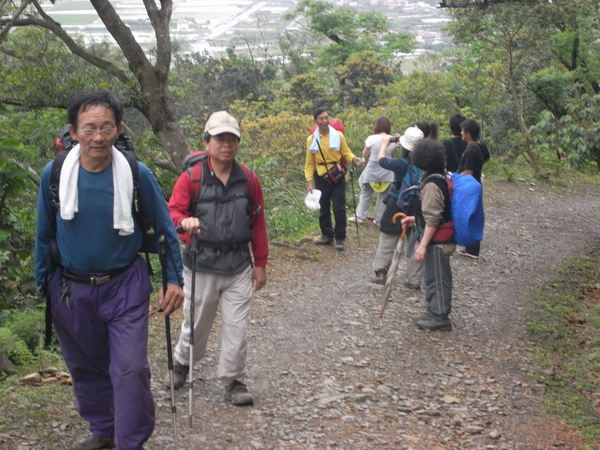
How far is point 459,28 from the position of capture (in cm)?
1770

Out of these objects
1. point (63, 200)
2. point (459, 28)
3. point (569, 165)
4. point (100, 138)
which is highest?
point (459, 28)

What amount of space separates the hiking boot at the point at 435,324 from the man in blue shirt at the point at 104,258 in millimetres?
3708

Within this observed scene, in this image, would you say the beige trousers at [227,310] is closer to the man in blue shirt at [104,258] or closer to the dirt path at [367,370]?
the dirt path at [367,370]

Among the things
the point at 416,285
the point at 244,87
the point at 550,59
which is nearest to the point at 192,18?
the point at 244,87

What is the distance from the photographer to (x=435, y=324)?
709cm

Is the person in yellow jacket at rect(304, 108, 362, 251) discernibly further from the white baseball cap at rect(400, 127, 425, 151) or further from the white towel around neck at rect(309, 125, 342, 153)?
the white baseball cap at rect(400, 127, 425, 151)

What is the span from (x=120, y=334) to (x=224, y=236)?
1.19 m

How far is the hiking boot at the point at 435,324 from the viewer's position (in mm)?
7082

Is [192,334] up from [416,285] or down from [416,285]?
up

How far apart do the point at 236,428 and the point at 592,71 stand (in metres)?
20.3

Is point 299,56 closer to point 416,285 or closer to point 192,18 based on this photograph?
point 416,285

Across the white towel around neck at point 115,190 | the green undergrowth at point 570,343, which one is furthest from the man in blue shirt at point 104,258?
the green undergrowth at point 570,343

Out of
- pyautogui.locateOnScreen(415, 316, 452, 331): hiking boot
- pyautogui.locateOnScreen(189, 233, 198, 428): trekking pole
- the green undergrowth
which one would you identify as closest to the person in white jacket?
the green undergrowth

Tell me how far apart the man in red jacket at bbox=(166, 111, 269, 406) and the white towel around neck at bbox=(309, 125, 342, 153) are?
15.2ft
